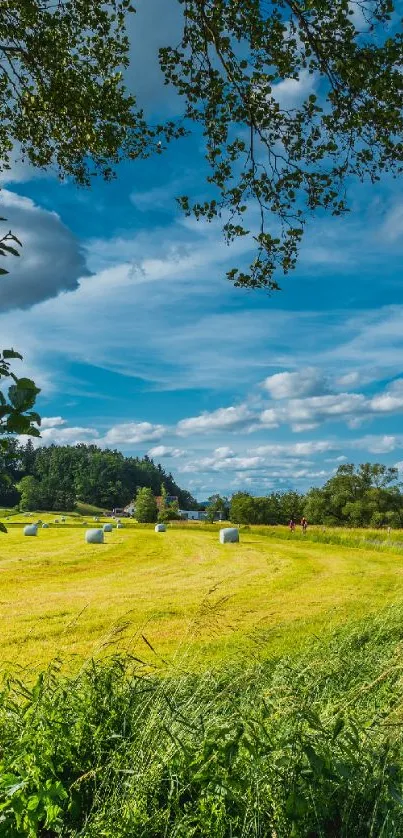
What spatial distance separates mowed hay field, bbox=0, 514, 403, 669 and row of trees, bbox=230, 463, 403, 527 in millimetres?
Result: 39066

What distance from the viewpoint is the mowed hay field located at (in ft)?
32.9

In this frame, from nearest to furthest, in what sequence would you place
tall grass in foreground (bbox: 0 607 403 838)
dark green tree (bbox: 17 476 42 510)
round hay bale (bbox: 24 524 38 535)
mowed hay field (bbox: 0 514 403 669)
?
tall grass in foreground (bbox: 0 607 403 838) < mowed hay field (bbox: 0 514 403 669) < round hay bale (bbox: 24 524 38 535) < dark green tree (bbox: 17 476 42 510)

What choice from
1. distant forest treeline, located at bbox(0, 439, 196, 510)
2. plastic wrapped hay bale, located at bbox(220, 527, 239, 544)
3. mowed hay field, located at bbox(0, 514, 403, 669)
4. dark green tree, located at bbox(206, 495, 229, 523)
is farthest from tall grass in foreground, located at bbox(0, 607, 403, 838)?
distant forest treeline, located at bbox(0, 439, 196, 510)

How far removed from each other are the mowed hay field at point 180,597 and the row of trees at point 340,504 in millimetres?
39066

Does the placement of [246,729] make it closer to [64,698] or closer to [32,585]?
[64,698]

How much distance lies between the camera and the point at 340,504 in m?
77.8

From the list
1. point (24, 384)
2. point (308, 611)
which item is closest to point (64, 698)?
point (24, 384)

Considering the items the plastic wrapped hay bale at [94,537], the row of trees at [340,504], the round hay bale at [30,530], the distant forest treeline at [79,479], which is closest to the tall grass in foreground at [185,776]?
the plastic wrapped hay bale at [94,537]

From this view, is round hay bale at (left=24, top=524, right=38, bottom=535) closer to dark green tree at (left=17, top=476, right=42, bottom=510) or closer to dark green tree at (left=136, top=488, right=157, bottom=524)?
dark green tree at (left=136, top=488, right=157, bottom=524)

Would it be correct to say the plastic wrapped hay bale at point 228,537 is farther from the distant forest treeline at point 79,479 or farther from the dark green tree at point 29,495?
the distant forest treeline at point 79,479

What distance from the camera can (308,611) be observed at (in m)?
14.8

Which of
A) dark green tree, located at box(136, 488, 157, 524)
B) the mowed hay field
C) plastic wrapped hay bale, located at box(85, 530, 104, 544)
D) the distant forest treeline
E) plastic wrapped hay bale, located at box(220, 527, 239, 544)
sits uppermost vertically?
the distant forest treeline

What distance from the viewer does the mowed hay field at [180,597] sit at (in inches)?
395

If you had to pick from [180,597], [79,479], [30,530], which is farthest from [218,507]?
[180,597]
